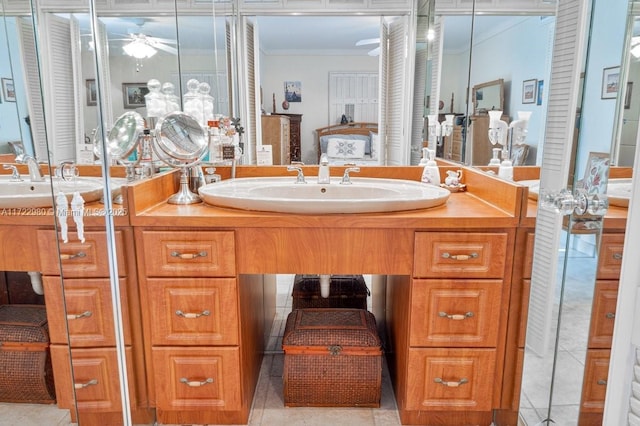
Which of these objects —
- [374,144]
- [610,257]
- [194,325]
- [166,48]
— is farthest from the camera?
[374,144]

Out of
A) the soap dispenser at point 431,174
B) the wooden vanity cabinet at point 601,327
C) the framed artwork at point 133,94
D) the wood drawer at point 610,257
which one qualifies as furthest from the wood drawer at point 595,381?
the framed artwork at point 133,94

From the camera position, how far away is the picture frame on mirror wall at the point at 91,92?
48.9 inches

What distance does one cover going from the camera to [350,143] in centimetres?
189

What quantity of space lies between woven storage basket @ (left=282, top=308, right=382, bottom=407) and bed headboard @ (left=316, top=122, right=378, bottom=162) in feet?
2.52

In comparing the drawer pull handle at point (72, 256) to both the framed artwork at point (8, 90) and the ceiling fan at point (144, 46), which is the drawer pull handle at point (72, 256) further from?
the ceiling fan at point (144, 46)

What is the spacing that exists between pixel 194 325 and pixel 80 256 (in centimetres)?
42

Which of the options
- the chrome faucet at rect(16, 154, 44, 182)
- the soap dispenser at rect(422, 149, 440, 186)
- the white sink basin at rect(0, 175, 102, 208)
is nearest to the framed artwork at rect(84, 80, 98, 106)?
the white sink basin at rect(0, 175, 102, 208)

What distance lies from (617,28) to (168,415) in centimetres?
170

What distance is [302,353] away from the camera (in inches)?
64.6

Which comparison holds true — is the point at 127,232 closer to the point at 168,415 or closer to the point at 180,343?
the point at 180,343

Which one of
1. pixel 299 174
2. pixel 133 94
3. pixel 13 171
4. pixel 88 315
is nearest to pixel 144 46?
pixel 133 94

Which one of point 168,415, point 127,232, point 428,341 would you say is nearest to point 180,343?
point 168,415

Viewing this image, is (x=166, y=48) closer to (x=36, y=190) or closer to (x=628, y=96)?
(x=36, y=190)

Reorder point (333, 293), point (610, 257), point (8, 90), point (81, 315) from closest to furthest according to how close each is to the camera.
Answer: point (610, 257) < point (8, 90) < point (81, 315) < point (333, 293)
